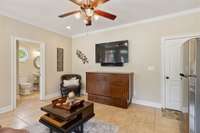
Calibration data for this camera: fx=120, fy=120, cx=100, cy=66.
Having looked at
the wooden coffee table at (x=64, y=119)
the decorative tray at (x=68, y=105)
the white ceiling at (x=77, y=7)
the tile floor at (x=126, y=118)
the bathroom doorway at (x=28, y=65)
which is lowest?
the tile floor at (x=126, y=118)

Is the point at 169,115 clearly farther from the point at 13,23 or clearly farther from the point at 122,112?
the point at 13,23

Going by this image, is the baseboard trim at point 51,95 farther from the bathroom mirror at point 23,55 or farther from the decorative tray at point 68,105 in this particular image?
the bathroom mirror at point 23,55

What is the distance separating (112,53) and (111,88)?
119 centimetres

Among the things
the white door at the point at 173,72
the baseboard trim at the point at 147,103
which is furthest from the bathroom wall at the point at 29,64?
the white door at the point at 173,72

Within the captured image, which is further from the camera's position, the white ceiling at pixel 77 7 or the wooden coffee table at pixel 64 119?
the white ceiling at pixel 77 7

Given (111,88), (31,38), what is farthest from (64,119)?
(31,38)

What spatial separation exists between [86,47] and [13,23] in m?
2.40

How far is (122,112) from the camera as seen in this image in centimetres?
312

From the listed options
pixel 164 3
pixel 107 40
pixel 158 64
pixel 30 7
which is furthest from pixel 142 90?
pixel 30 7

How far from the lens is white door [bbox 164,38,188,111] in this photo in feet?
10.3

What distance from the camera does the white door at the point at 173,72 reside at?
3124 mm

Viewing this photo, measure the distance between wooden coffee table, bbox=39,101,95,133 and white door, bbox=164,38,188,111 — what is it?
2338mm

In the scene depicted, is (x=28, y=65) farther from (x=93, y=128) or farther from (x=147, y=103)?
(x=147, y=103)

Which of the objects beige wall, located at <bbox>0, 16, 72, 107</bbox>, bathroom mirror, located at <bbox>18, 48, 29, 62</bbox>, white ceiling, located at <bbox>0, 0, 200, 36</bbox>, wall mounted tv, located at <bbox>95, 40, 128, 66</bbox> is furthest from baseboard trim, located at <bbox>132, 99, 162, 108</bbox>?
bathroom mirror, located at <bbox>18, 48, 29, 62</bbox>
